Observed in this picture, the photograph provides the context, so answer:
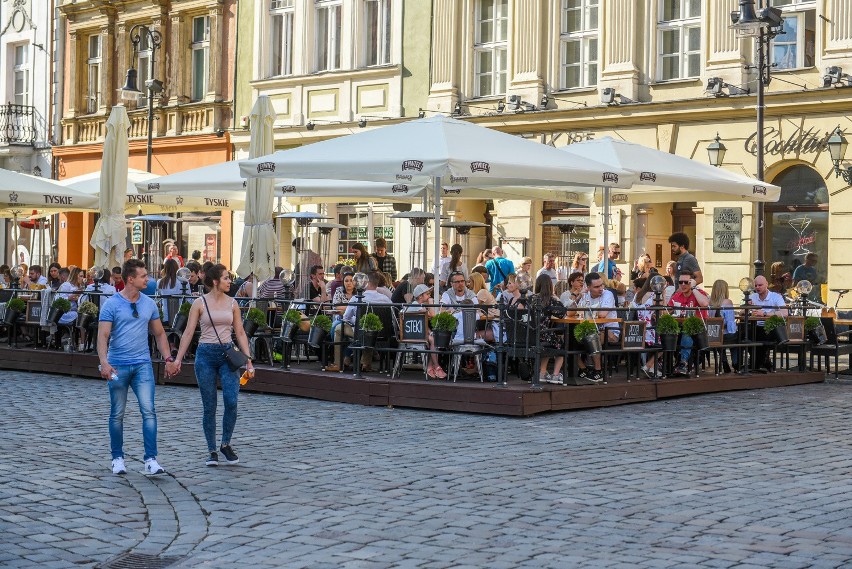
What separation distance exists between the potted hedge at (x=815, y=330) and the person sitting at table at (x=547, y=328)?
4837 millimetres

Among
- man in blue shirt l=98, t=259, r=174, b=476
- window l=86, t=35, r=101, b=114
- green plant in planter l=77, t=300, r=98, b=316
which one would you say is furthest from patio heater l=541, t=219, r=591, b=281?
window l=86, t=35, r=101, b=114

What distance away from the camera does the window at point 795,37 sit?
24266 mm

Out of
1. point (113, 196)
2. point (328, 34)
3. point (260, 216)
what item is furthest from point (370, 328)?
point (328, 34)

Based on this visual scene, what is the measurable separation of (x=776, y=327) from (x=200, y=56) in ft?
67.7

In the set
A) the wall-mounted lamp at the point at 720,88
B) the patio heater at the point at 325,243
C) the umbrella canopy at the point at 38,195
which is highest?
the wall-mounted lamp at the point at 720,88

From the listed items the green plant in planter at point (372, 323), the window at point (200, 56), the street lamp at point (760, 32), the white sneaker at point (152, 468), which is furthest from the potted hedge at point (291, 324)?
the window at point (200, 56)

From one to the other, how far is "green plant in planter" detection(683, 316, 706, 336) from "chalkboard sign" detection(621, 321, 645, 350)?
78cm

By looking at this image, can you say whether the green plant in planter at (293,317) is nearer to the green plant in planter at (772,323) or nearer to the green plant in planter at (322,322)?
the green plant in planter at (322,322)

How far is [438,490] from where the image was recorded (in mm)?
9688

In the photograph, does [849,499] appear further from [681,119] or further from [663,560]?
[681,119]

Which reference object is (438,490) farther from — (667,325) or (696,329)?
(696,329)

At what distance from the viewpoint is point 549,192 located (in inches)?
859

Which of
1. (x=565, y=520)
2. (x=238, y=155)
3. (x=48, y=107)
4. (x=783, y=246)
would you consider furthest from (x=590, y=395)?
(x=48, y=107)

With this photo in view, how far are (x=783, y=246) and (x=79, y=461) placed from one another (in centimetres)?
1678
